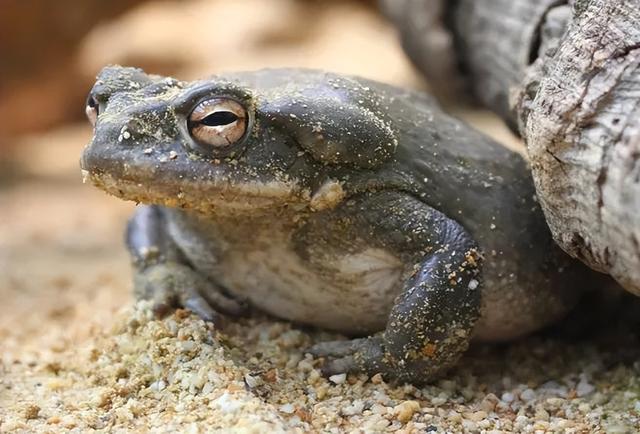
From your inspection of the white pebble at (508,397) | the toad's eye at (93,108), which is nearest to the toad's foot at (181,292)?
the toad's eye at (93,108)

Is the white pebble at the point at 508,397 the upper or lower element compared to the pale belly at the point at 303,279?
lower

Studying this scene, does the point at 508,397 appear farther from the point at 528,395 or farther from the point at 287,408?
the point at 287,408

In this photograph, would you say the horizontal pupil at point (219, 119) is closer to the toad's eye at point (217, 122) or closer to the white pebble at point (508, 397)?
the toad's eye at point (217, 122)

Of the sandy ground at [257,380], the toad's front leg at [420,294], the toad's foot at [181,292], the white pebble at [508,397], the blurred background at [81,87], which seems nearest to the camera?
the sandy ground at [257,380]

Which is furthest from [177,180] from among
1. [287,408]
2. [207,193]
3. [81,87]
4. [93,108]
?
[81,87]

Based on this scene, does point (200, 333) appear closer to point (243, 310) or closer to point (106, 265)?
point (243, 310)

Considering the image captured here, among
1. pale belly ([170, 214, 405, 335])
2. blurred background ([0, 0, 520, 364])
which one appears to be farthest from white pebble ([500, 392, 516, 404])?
blurred background ([0, 0, 520, 364])

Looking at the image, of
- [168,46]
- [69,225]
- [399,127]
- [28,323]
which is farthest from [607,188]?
[168,46]
